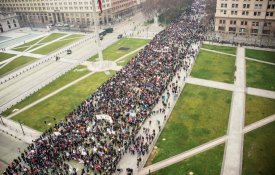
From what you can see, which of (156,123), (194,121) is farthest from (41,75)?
(194,121)

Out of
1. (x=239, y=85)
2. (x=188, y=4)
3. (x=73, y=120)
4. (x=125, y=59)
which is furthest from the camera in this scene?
(x=188, y=4)

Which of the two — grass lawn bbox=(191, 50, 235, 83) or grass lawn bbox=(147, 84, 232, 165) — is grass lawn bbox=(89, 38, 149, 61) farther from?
grass lawn bbox=(147, 84, 232, 165)

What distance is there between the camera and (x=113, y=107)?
47531mm

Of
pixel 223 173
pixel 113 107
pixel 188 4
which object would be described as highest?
pixel 188 4

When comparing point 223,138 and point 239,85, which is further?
point 239,85

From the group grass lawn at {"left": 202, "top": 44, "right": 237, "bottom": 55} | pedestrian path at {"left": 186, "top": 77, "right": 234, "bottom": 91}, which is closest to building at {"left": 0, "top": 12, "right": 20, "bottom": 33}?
grass lawn at {"left": 202, "top": 44, "right": 237, "bottom": 55}

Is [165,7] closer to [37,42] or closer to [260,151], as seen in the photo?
[37,42]

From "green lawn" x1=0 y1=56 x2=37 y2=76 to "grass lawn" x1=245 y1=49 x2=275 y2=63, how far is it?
67.5 m

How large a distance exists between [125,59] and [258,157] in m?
48.8

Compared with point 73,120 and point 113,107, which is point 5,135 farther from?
point 113,107

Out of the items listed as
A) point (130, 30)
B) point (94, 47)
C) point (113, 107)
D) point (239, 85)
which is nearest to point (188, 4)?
point (130, 30)

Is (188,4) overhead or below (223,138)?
overhead

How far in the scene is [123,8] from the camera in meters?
134

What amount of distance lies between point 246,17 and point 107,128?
219 feet
